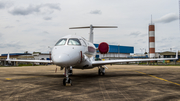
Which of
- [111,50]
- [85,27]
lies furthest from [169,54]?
[85,27]

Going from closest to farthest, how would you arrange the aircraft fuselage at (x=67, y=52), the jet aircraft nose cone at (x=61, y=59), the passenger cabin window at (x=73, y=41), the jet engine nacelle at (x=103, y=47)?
the jet aircraft nose cone at (x=61, y=59) < the aircraft fuselage at (x=67, y=52) < the passenger cabin window at (x=73, y=41) < the jet engine nacelle at (x=103, y=47)

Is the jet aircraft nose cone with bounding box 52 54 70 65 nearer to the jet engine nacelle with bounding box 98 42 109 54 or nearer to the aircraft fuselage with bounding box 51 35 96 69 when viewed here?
the aircraft fuselage with bounding box 51 35 96 69

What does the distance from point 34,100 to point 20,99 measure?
0.57 metres

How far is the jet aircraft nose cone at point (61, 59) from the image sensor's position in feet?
26.6

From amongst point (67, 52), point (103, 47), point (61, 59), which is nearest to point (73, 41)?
point (67, 52)

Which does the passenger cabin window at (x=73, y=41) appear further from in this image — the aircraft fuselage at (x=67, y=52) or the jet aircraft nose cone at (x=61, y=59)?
the jet aircraft nose cone at (x=61, y=59)

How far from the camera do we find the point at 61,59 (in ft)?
26.6

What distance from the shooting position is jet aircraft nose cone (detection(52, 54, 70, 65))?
8102 millimetres

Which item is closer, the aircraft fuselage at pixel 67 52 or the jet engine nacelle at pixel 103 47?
the aircraft fuselage at pixel 67 52

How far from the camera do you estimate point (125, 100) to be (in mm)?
5520

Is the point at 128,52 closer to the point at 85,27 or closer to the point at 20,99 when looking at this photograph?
the point at 85,27

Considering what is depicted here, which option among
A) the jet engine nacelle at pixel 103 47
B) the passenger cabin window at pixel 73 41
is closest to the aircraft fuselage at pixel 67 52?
the passenger cabin window at pixel 73 41

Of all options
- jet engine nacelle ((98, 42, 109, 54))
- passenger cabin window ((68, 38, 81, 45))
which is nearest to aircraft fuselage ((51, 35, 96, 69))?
passenger cabin window ((68, 38, 81, 45))

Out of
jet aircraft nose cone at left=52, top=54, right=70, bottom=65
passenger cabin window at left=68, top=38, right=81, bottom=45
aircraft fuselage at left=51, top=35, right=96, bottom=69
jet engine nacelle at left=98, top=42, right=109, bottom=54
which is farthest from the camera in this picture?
jet engine nacelle at left=98, top=42, right=109, bottom=54
